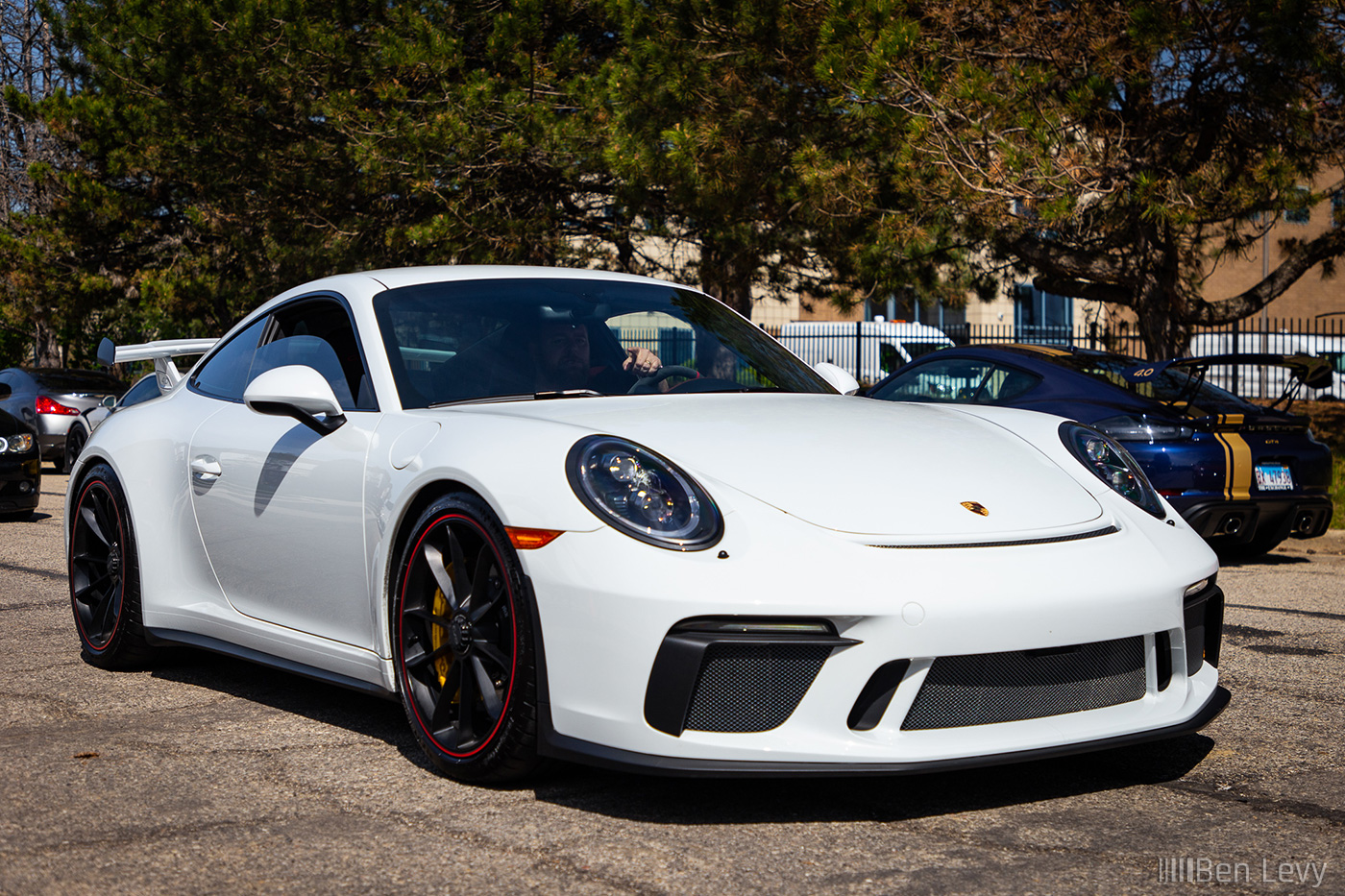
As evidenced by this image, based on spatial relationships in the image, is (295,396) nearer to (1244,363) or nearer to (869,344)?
(1244,363)

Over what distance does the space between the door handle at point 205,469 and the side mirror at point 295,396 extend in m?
0.58

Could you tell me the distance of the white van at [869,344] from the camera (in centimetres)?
2383

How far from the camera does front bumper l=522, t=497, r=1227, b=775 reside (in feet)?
10.1

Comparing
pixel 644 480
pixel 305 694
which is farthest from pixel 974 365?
pixel 644 480

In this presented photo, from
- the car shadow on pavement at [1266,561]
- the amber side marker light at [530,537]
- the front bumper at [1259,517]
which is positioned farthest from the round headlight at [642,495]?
the car shadow on pavement at [1266,561]

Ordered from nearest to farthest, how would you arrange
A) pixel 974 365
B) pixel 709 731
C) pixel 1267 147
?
pixel 709 731, pixel 974 365, pixel 1267 147

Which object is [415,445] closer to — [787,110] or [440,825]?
[440,825]

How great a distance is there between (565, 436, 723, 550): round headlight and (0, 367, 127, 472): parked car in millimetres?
15341

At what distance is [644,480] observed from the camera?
131 inches

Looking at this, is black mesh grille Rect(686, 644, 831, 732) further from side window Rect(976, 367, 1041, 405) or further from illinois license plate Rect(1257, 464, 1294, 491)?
illinois license plate Rect(1257, 464, 1294, 491)

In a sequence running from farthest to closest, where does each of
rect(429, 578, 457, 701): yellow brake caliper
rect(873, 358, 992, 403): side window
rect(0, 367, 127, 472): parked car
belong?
rect(0, 367, 127, 472): parked car, rect(873, 358, 992, 403): side window, rect(429, 578, 457, 701): yellow brake caliper

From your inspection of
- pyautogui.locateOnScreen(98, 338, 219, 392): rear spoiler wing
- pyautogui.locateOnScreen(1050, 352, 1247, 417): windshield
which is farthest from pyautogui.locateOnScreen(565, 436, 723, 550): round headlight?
pyautogui.locateOnScreen(1050, 352, 1247, 417): windshield

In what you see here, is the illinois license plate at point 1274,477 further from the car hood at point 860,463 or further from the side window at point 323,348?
the side window at point 323,348

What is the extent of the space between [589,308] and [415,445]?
1.03 m
